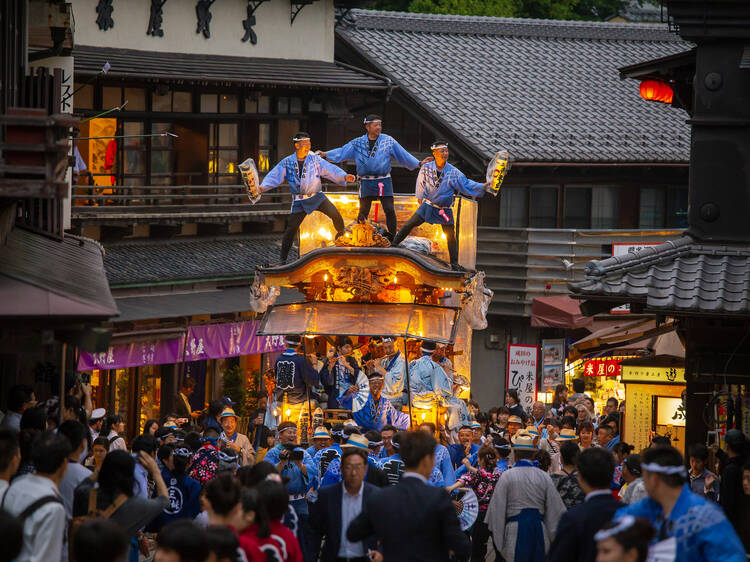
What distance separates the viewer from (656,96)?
701 inches

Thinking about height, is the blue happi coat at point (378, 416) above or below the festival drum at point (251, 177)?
below

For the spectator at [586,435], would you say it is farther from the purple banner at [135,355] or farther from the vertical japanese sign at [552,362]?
the vertical japanese sign at [552,362]

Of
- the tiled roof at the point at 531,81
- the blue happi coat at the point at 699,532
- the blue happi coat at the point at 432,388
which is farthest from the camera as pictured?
the tiled roof at the point at 531,81

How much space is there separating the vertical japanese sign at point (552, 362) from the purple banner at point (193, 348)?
646 centimetres

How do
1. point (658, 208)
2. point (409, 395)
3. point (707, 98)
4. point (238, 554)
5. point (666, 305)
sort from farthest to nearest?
point (658, 208), point (409, 395), point (707, 98), point (666, 305), point (238, 554)

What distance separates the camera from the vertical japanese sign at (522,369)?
30.3 m

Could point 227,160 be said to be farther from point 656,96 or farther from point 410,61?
point 656,96

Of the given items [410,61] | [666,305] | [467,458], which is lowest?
[467,458]

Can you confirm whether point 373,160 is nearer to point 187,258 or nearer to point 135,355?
point 135,355

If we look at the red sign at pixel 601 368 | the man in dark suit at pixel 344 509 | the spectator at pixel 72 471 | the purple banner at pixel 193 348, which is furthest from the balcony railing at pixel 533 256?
the spectator at pixel 72 471

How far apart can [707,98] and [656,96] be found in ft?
5.55

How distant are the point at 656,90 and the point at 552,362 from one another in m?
16.3

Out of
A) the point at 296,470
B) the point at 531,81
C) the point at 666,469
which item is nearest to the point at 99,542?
the point at 666,469

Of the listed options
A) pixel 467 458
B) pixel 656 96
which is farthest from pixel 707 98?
pixel 467 458
